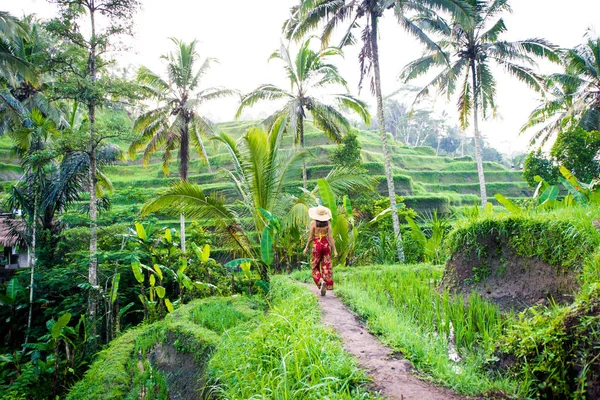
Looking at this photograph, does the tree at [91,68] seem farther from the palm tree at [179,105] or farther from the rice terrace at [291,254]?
the palm tree at [179,105]

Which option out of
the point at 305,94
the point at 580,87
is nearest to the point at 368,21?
the point at 305,94

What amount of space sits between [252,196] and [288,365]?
5863mm

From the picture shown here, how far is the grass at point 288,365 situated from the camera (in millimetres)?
2602

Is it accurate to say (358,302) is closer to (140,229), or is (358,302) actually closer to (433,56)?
(140,229)

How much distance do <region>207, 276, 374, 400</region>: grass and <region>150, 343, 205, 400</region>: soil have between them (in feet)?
2.72

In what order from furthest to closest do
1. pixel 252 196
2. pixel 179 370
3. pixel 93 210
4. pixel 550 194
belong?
pixel 93 210 < pixel 252 196 < pixel 550 194 < pixel 179 370

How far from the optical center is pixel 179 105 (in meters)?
15.1

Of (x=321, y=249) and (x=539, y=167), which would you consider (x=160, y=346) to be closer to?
(x=321, y=249)

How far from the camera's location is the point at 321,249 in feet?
Result: 18.5

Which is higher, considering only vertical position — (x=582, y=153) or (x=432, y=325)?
(x=582, y=153)

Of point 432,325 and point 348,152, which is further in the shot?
point 348,152

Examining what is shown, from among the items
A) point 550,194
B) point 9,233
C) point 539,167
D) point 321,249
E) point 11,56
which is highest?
point 11,56

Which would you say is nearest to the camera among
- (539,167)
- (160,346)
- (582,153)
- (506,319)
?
(506,319)

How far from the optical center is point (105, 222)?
9.51 m
